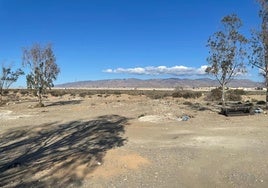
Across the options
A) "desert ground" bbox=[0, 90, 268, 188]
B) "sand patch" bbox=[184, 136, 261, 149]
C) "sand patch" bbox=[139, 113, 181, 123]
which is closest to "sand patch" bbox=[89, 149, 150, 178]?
"desert ground" bbox=[0, 90, 268, 188]

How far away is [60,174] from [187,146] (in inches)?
223

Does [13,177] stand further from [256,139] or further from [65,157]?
[256,139]

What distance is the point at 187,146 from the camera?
1475 centimetres

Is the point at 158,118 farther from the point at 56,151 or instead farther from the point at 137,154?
the point at 137,154

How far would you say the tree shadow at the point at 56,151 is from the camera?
10.9 m

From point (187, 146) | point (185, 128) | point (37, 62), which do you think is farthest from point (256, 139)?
point (37, 62)

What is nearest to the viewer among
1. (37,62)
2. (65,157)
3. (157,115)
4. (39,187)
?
(39,187)

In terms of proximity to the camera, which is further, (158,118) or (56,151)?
(158,118)

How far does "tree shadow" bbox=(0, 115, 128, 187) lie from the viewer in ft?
35.7

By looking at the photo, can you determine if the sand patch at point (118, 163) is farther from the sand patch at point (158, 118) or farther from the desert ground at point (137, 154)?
the sand patch at point (158, 118)

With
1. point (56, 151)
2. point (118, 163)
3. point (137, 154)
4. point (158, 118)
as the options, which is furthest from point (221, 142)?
point (158, 118)

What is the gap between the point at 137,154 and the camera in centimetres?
1318

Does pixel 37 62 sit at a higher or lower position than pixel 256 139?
higher

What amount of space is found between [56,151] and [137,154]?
12.1 ft
